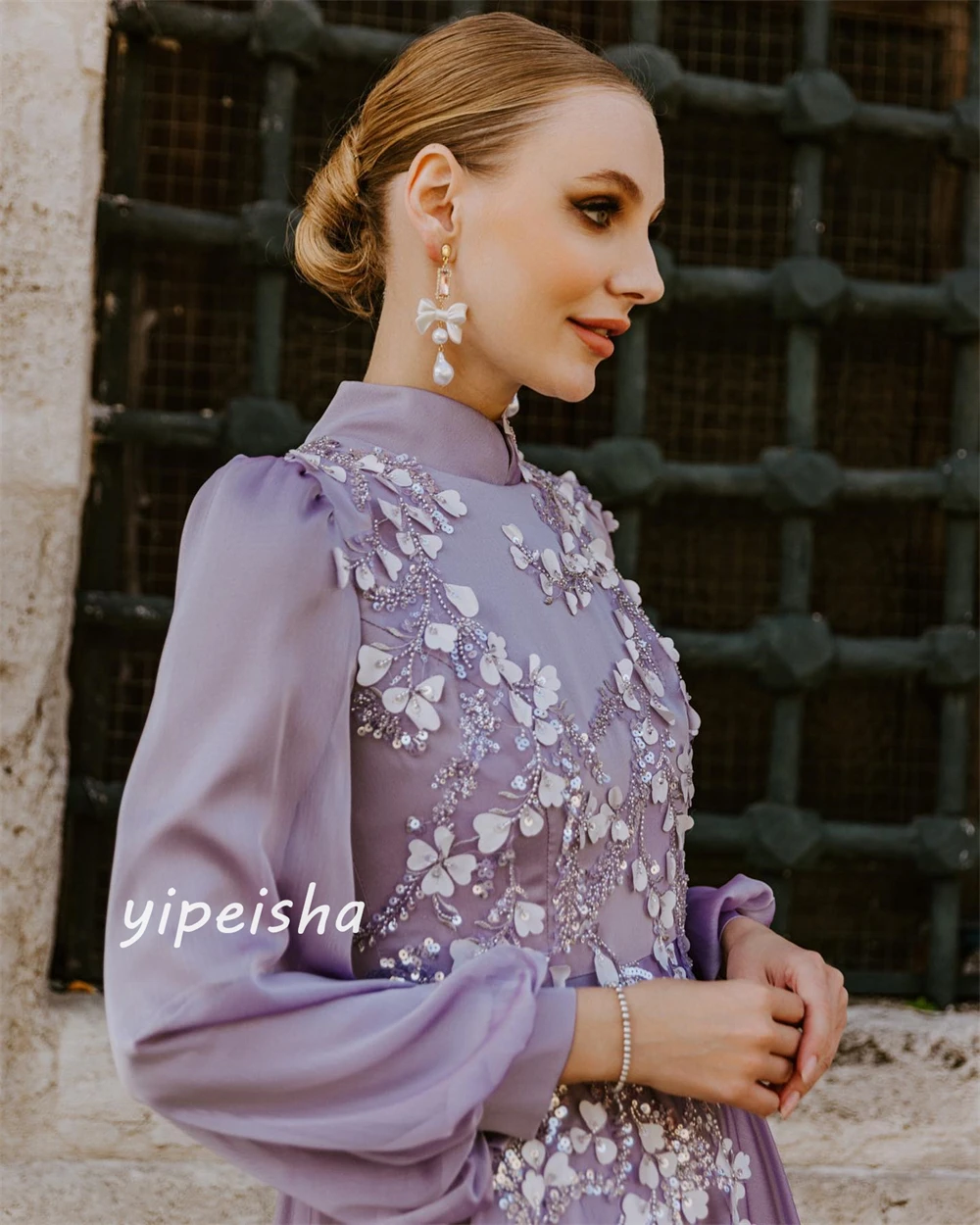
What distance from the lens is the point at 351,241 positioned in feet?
4.24

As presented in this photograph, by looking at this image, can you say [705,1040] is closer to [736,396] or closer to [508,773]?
[508,773]

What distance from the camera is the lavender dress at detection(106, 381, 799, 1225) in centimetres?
86

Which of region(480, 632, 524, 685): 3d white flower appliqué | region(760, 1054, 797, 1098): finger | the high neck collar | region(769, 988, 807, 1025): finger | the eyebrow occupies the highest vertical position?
the eyebrow

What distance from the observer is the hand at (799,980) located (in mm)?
987

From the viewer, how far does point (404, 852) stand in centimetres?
97

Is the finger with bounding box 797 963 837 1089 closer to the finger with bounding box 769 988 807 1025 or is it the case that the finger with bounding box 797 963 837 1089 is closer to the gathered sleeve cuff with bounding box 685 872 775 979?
the finger with bounding box 769 988 807 1025

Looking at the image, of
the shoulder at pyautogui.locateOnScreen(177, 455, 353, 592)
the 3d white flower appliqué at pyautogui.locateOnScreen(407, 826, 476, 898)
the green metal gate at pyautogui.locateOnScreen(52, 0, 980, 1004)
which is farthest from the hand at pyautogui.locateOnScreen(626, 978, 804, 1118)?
the green metal gate at pyautogui.locateOnScreen(52, 0, 980, 1004)

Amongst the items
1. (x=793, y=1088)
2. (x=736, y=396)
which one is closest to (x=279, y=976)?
(x=793, y=1088)

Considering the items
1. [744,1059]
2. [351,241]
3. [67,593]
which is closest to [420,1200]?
[744,1059]

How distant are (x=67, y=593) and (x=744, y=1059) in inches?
44.8

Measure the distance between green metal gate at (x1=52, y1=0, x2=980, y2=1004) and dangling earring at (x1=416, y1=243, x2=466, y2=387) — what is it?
0.76 m

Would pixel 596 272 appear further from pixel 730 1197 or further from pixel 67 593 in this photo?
pixel 67 593

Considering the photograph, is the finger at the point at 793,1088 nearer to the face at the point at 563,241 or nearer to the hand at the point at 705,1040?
the hand at the point at 705,1040

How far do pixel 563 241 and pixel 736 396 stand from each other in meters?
1.22
